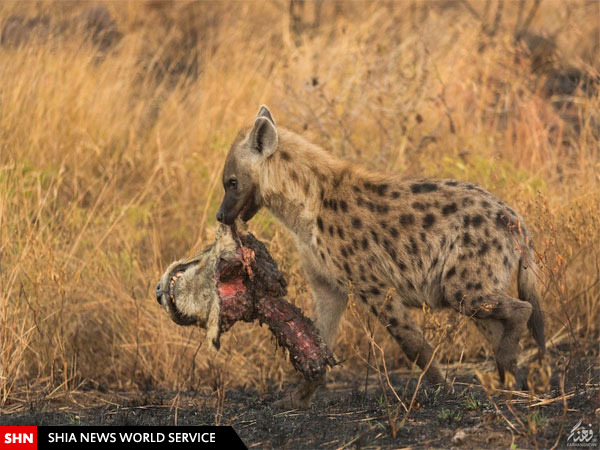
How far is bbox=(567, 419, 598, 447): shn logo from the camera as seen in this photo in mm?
3660

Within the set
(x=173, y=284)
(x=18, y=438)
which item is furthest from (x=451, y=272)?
(x=18, y=438)

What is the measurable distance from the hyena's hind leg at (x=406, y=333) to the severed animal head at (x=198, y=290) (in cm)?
85

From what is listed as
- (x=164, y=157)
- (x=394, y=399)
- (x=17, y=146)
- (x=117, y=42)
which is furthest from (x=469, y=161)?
(x=117, y=42)

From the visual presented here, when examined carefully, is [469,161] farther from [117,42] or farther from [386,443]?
[117,42]

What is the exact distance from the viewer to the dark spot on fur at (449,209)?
4.70 m

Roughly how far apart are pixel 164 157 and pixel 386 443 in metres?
4.36

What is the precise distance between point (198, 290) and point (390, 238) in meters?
1.07

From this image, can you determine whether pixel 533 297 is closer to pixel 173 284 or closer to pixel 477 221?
pixel 477 221

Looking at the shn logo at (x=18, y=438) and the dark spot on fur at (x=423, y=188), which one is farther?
the dark spot on fur at (x=423, y=188)

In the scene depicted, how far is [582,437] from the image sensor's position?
3697 millimetres

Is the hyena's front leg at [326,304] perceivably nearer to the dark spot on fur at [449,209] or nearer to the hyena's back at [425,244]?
the hyena's back at [425,244]

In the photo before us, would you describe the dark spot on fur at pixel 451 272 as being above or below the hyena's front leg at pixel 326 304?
above

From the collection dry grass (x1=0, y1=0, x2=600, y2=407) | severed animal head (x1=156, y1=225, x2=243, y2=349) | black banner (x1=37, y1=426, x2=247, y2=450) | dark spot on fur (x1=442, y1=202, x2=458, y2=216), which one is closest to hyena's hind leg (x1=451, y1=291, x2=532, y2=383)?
dry grass (x1=0, y1=0, x2=600, y2=407)

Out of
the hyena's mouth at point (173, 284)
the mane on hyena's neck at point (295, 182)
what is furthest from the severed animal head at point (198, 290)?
the mane on hyena's neck at point (295, 182)
